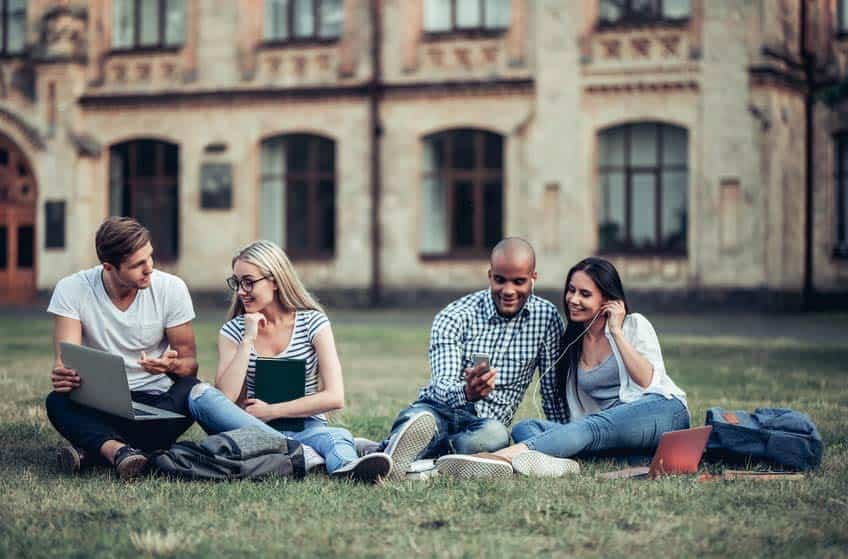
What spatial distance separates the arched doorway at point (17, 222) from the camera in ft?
103

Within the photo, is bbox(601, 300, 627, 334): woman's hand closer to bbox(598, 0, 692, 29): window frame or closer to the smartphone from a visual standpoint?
the smartphone

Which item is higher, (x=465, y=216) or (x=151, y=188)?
(x=151, y=188)

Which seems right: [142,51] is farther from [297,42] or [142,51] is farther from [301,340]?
[301,340]

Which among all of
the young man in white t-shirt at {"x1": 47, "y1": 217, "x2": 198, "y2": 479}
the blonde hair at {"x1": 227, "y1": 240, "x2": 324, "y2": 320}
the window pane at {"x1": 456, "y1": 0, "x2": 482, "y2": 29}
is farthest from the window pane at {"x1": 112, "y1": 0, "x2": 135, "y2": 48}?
the blonde hair at {"x1": 227, "y1": 240, "x2": 324, "y2": 320}

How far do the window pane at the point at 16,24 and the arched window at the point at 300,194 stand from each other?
6.70 meters

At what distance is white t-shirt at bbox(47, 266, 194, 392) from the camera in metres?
7.36

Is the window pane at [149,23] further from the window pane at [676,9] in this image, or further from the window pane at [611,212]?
the window pane at [676,9]

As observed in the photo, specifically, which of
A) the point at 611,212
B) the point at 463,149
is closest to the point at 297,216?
the point at 463,149

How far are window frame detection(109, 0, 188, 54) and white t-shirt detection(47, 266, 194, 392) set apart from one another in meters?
23.3

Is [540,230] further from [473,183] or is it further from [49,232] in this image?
[49,232]

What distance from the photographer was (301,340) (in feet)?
24.6

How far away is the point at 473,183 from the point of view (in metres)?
28.3

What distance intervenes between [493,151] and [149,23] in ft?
28.0

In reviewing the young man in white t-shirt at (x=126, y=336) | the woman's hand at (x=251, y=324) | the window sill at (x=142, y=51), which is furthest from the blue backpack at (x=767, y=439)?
the window sill at (x=142, y=51)
